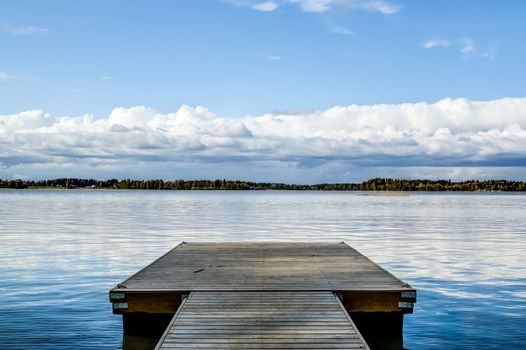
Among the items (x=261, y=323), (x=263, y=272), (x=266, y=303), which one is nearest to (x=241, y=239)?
(x=263, y=272)

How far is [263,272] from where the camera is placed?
47.3 ft

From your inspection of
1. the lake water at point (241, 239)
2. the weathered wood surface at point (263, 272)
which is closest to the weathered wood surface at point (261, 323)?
the weathered wood surface at point (263, 272)

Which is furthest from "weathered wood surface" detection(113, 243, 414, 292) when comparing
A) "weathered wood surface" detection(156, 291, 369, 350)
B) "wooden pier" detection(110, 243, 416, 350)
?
"weathered wood surface" detection(156, 291, 369, 350)

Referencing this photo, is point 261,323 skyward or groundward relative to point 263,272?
groundward

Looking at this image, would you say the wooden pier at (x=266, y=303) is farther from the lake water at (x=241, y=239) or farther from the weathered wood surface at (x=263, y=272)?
the lake water at (x=241, y=239)

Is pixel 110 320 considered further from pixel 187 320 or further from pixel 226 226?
pixel 226 226

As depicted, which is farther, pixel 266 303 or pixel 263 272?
pixel 263 272

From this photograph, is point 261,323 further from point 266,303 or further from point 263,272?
point 263,272

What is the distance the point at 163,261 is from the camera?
54.1 feet

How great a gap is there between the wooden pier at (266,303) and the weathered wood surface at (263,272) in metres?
0.02

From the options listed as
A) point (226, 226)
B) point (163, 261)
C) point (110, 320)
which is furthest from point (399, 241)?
point (110, 320)

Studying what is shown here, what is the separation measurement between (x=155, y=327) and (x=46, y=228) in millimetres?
30194

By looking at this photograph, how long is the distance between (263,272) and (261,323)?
4782 millimetres

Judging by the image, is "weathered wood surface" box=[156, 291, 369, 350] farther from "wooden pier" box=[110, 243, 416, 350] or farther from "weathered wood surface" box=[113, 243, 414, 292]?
"weathered wood surface" box=[113, 243, 414, 292]
